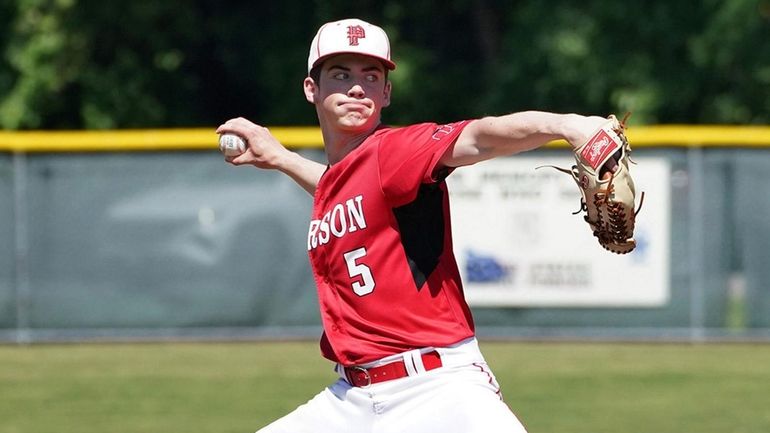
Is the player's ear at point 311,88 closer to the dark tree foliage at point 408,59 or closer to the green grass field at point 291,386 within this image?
the green grass field at point 291,386

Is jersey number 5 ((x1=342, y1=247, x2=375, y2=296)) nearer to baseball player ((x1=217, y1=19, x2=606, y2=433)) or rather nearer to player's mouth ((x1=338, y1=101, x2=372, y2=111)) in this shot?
baseball player ((x1=217, y1=19, x2=606, y2=433))

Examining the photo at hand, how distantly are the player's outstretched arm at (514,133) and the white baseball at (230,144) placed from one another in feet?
3.95

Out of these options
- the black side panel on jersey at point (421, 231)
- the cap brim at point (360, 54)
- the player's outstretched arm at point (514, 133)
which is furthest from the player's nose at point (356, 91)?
the player's outstretched arm at point (514, 133)

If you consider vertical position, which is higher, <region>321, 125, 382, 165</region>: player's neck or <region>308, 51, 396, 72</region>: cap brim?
<region>308, 51, 396, 72</region>: cap brim

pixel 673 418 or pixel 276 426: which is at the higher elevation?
pixel 276 426

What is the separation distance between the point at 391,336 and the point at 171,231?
320 inches

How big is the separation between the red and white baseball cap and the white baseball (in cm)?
65

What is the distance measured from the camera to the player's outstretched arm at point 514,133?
11.8 ft

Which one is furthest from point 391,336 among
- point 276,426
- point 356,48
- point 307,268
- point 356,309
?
point 307,268

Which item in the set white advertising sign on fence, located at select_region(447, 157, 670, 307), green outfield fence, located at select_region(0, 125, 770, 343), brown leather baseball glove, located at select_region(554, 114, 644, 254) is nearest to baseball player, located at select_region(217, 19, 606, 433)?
brown leather baseball glove, located at select_region(554, 114, 644, 254)

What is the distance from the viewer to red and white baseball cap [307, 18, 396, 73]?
14.4ft

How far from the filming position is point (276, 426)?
4441 millimetres

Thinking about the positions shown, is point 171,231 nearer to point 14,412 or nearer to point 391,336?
point 14,412

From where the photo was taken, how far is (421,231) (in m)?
4.27
